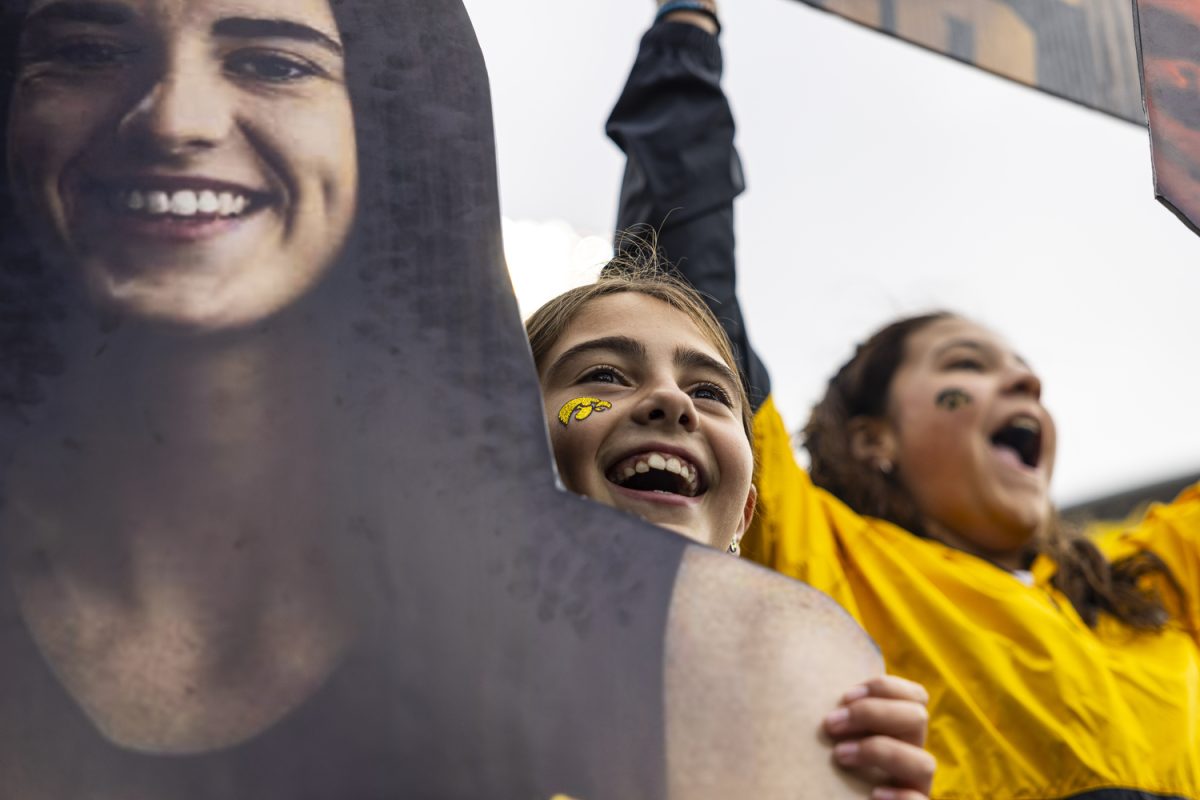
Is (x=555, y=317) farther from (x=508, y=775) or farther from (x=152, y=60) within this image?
(x=508, y=775)

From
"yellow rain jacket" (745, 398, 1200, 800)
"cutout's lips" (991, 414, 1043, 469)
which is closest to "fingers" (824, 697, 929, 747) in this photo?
"yellow rain jacket" (745, 398, 1200, 800)

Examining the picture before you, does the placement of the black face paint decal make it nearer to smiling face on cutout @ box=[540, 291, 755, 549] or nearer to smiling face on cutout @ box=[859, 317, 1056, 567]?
smiling face on cutout @ box=[859, 317, 1056, 567]

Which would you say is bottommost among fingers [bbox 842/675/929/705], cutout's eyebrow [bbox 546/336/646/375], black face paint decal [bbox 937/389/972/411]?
black face paint decal [bbox 937/389/972/411]

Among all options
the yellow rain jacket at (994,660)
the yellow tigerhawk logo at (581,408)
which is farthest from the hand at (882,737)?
the yellow rain jacket at (994,660)

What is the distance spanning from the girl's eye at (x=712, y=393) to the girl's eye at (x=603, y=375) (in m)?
0.07

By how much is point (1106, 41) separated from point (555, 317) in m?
1.25

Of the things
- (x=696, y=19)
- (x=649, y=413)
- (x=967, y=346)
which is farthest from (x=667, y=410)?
(x=967, y=346)

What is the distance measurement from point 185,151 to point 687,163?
38.3 inches

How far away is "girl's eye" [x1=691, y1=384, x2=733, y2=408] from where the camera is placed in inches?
49.0

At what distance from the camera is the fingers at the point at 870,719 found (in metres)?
0.86

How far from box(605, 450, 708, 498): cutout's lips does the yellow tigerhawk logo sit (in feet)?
0.17

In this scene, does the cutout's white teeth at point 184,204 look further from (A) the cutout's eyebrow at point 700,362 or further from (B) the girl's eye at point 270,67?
(A) the cutout's eyebrow at point 700,362

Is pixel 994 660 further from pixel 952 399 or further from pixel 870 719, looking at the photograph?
pixel 870 719

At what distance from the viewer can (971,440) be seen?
2260 millimetres
